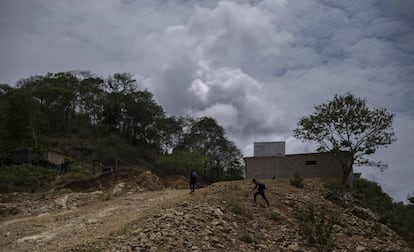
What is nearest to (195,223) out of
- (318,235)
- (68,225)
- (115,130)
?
(318,235)

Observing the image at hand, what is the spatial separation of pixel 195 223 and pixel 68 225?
5.03 meters

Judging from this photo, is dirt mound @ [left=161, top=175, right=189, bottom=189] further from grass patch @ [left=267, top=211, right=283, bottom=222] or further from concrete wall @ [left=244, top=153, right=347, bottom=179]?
grass patch @ [left=267, top=211, right=283, bottom=222]

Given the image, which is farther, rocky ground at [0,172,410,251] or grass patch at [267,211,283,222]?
grass patch at [267,211,283,222]

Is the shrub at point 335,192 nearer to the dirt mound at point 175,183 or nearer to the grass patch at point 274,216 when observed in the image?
the grass patch at point 274,216

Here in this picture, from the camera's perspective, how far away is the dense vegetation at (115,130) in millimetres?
41844

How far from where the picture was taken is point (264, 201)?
18359 millimetres

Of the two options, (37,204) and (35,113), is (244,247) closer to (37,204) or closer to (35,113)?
(37,204)

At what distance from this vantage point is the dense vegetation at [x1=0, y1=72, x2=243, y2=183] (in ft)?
137

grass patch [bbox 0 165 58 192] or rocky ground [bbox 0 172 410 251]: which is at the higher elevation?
grass patch [bbox 0 165 58 192]

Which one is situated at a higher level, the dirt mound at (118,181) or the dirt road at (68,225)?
the dirt mound at (118,181)

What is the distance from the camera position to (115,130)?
53.7 meters

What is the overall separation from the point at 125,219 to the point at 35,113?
28637 mm

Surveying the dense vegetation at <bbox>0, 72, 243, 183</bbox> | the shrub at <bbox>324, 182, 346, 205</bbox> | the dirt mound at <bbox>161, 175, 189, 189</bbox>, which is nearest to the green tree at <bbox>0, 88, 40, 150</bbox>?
the dense vegetation at <bbox>0, 72, 243, 183</bbox>

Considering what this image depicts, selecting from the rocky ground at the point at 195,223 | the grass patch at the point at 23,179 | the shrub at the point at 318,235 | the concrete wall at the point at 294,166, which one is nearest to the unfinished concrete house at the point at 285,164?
the concrete wall at the point at 294,166
